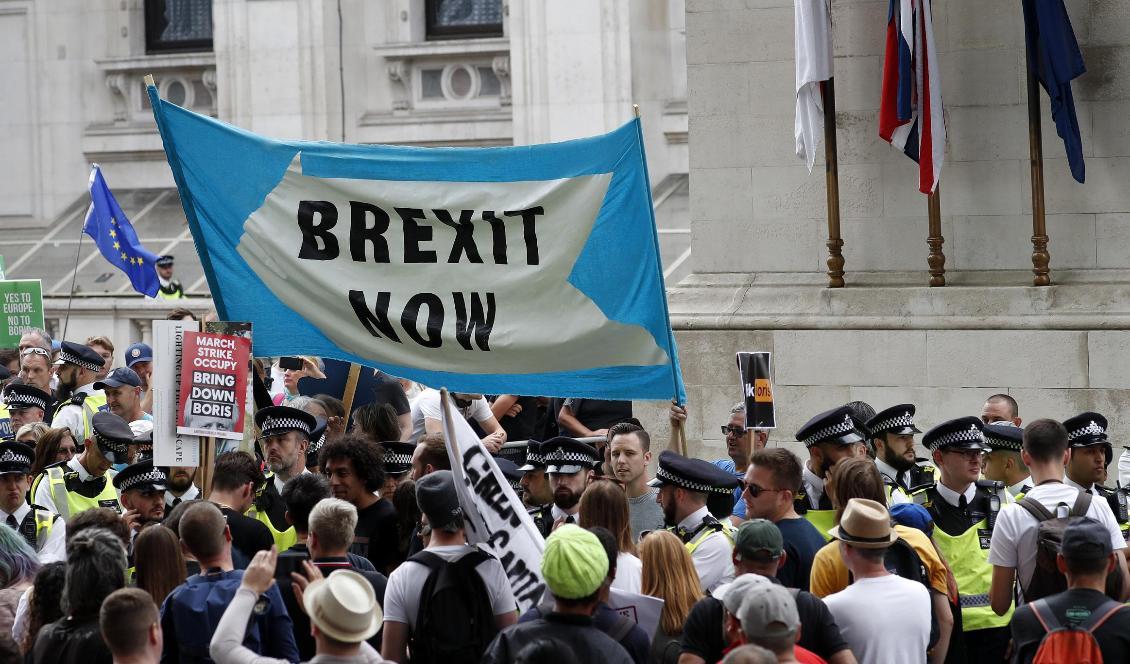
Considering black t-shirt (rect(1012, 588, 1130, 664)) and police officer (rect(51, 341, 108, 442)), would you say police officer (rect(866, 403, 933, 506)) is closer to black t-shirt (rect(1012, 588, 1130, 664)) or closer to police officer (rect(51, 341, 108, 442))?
black t-shirt (rect(1012, 588, 1130, 664))

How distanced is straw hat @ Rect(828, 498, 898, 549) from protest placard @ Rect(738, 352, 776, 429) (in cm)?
277

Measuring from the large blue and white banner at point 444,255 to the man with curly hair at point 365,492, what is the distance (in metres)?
0.45

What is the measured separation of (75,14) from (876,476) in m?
21.0

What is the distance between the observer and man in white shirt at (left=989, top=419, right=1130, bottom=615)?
7363mm

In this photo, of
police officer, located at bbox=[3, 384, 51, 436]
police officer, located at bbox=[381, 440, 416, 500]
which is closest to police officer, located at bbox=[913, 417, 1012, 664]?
police officer, located at bbox=[381, 440, 416, 500]

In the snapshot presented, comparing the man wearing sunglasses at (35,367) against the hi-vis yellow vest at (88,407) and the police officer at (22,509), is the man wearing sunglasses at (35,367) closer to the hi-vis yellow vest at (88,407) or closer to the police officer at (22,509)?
the hi-vis yellow vest at (88,407)

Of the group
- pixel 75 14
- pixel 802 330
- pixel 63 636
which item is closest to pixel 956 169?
pixel 802 330

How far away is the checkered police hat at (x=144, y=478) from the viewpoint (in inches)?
322

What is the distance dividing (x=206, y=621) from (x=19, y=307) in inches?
418

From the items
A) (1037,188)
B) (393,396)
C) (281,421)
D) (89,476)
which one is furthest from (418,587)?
(1037,188)

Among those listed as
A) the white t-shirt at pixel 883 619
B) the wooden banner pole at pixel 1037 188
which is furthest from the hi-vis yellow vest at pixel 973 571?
the wooden banner pole at pixel 1037 188

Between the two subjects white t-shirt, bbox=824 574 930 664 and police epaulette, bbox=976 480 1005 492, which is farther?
police epaulette, bbox=976 480 1005 492

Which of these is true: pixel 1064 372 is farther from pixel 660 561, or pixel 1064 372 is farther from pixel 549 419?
pixel 660 561

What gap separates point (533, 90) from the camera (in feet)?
73.2
